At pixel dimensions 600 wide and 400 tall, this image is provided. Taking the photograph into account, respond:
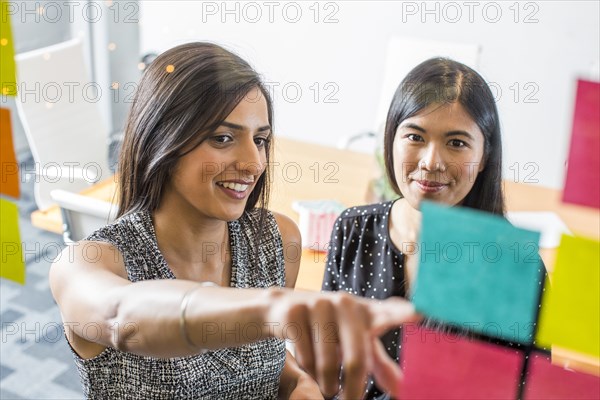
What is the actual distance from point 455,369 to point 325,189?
1.50 m

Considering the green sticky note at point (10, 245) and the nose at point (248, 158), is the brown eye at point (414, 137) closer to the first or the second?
the nose at point (248, 158)

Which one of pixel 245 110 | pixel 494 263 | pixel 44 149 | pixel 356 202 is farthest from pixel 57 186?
pixel 494 263

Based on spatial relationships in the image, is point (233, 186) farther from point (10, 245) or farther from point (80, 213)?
point (80, 213)

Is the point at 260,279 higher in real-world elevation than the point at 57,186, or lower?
higher

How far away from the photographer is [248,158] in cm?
99

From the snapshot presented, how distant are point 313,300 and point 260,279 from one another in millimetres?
774

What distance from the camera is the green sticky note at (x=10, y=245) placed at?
839mm

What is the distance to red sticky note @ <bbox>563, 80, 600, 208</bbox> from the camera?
1.62 feet

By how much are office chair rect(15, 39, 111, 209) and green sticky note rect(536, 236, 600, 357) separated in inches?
71.8

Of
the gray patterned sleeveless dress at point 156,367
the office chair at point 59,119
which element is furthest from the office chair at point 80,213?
Result: the gray patterned sleeveless dress at point 156,367

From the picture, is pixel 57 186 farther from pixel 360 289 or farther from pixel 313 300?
pixel 313 300

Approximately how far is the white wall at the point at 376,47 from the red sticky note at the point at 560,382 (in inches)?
83.9

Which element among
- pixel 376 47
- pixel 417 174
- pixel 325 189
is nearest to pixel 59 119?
pixel 325 189

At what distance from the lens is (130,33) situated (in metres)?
3.79
